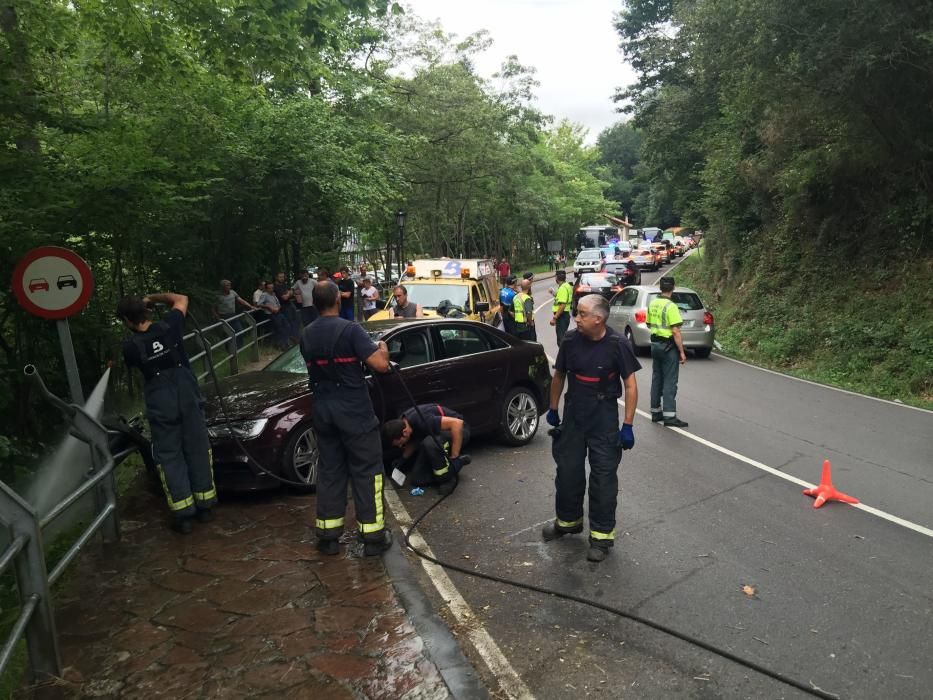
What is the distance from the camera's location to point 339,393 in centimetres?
504

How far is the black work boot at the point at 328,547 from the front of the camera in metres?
5.20

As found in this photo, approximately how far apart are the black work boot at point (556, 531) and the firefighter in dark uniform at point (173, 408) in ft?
8.83

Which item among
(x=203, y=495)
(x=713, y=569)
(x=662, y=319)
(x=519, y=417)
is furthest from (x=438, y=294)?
(x=713, y=569)

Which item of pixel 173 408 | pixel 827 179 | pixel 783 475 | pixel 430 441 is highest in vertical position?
pixel 827 179

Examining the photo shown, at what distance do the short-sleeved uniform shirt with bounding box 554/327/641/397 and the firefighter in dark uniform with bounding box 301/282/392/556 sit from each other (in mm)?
1383

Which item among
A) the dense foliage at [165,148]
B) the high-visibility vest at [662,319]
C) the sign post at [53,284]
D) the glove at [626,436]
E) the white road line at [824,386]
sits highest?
the dense foliage at [165,148]

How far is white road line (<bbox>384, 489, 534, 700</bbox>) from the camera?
3652mm

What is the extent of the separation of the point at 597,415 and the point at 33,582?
354 cm

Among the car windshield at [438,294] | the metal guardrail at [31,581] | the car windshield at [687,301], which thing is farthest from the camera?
the car windshield at [687,301]

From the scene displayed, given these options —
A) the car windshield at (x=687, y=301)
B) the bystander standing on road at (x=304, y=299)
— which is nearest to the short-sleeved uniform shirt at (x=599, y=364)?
the car windshield at (x=687, y=301)

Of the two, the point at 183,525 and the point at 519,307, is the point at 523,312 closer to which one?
the point at 519,307

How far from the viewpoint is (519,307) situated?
1239cm

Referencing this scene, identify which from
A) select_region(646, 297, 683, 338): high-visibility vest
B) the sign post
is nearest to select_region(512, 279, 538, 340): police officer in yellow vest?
select_region(646, 297, 683, 338): high-visibility vest

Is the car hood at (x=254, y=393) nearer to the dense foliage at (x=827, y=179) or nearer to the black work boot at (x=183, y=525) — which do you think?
the black work boot at (x=183, y=525)
